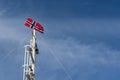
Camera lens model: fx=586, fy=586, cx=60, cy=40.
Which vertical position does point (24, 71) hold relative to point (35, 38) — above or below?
below

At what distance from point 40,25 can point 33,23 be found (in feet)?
10.6

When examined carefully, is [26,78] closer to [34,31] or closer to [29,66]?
[29,66]

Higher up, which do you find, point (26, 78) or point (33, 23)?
point (33, 23)

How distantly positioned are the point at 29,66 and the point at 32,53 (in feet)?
12.8

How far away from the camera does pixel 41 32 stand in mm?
150250

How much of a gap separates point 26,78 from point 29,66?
343cm

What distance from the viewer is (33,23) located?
14738cm

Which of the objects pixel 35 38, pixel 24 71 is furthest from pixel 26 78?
pixel 35 38

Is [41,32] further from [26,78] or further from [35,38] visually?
[26,78]

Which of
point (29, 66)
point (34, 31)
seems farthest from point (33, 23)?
point (29, 66)

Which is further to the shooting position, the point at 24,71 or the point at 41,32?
the point at 41,32

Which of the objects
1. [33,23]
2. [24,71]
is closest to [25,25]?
[33,23]

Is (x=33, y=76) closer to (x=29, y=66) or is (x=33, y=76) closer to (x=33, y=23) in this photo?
(x=29, y=66)

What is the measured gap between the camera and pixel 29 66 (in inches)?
5635
